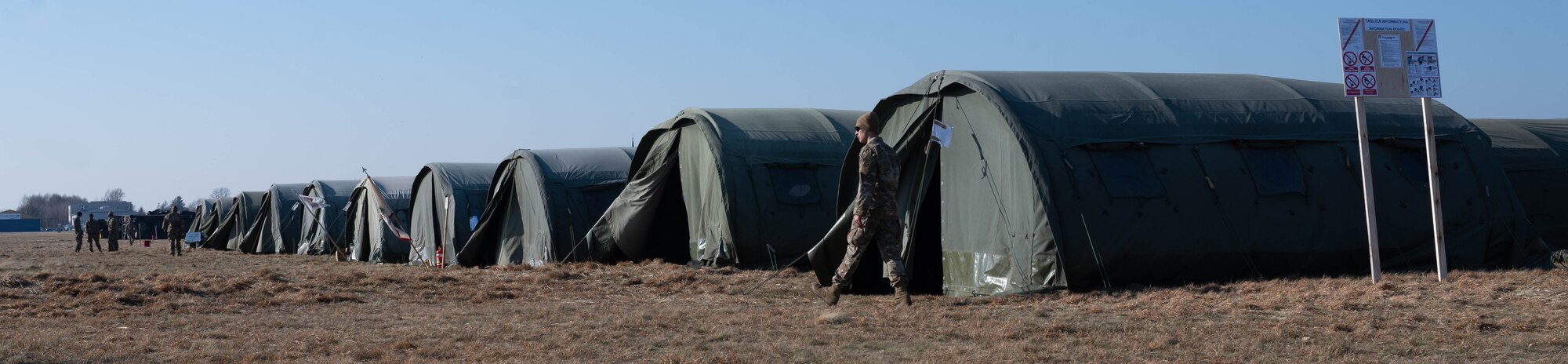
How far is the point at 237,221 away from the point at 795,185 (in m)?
28.7

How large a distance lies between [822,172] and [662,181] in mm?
2273

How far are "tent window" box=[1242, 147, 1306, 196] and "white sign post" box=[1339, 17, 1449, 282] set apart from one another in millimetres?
918

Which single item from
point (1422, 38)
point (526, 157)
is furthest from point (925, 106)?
point (526, 157)

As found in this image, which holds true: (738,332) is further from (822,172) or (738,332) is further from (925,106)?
(822,172)

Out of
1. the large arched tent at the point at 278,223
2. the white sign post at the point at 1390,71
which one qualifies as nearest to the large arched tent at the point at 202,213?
the large arched tent at the point at 278,223

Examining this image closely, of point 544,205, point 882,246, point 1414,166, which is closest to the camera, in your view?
point 882,246

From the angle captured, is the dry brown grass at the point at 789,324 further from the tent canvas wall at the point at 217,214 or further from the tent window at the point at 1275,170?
the tent canvas wall at the point at 217,214

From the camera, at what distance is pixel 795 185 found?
15.6m

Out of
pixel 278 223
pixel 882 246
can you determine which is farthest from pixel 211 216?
pixel 882 246

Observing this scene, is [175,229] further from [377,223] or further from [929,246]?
[929,246]

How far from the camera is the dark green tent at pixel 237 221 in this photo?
3806 centimetres

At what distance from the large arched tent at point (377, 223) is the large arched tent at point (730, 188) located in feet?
22.3

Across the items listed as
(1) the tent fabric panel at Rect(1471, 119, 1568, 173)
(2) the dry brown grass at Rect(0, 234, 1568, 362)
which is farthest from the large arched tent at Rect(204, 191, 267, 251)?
(1) the tent fabric panel at Rect(1471, 119, 1568, 173)

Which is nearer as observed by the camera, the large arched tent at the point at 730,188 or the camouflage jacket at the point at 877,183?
the camouflage jacket at the point at 877,183
